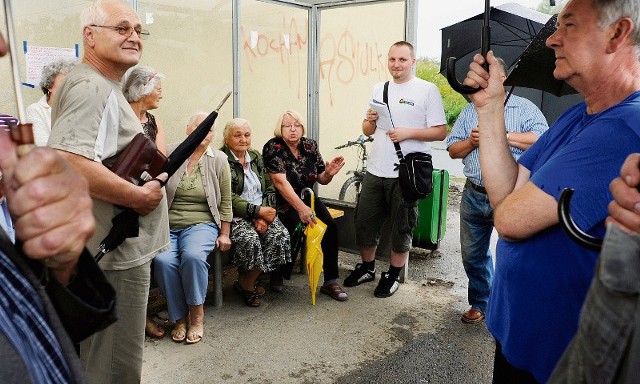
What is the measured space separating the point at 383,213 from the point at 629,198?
3771 mm

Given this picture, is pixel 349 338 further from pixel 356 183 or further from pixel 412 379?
pixel 356 183

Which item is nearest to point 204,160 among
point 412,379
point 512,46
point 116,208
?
point 116,208

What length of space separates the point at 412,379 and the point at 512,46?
245 centimetres

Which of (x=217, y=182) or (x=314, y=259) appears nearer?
(x=217, y=182)

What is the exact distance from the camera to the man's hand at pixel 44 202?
0.74 m

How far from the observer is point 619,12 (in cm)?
145

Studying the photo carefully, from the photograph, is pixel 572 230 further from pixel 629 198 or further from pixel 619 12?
pixel 619 12

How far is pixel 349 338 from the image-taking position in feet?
12.2

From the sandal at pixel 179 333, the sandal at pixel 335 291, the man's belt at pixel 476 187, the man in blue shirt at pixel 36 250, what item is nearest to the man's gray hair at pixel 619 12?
the man in blue shirt at pixel 36 250

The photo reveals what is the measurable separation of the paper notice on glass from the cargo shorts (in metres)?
0.44

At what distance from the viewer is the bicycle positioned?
5.50 meters

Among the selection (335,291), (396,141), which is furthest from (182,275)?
(396,141)

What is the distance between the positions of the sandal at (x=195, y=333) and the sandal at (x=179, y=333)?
0.04m

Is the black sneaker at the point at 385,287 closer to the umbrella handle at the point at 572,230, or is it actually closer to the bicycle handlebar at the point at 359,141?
the bicycle handlebar at the point at 359,141
